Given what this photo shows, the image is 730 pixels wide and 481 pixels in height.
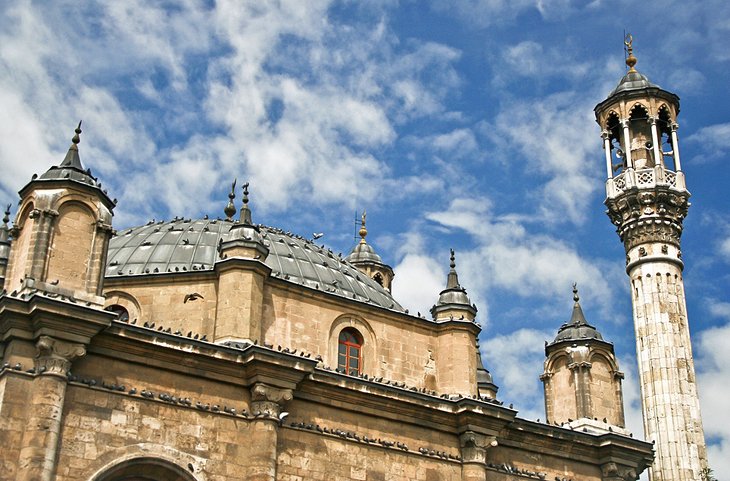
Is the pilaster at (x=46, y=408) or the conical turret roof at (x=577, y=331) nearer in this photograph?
the pilaster at (x=46, y=408)

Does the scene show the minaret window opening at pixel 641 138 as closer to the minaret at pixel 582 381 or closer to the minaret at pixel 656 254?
the minaret at pixel 656 254

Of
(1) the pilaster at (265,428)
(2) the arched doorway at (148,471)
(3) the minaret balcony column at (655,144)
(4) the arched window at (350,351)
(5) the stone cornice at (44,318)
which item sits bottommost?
(2) the arched doorway at (148,471)

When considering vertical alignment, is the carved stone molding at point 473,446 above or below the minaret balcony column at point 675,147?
below

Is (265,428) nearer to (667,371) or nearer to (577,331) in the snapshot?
(577,331)

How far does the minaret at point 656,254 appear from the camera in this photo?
2952cm

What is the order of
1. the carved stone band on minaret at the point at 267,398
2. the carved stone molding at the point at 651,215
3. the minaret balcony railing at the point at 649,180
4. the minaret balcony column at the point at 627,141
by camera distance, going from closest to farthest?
the carved stone band on minaret at the point at 267,398 → the carved stone molding at the point at 651,215 → the minaret balcony railing at the point at 649,180 → the minaret balcony column at the point at 627,141

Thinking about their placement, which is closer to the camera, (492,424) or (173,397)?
(173,397)

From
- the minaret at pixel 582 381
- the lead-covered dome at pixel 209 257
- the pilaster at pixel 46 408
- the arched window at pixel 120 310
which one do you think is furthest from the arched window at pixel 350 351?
the pilaster at pixel 46 408

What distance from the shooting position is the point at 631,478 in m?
24.7

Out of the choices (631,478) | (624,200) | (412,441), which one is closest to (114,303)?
(412,441)

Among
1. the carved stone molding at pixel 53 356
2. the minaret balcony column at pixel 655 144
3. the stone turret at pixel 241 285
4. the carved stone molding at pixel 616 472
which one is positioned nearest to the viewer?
the carved stone molding at pixel 53 356

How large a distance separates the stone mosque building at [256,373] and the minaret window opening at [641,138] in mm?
7025

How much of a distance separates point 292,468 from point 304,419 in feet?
3.92

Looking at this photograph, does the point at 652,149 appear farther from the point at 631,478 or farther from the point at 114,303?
the point at 114,303
